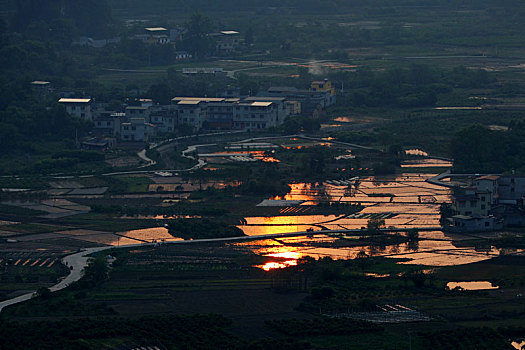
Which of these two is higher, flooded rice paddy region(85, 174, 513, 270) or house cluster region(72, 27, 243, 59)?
house cluster region(72, 27, 243, 59)

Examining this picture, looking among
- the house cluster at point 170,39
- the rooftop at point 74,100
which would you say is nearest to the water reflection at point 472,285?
the rooftop at point 74,100

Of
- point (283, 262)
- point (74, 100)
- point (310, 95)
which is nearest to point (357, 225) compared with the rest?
point (283, 262)

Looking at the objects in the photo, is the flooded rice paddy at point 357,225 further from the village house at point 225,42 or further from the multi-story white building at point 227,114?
the village house at point 225,42

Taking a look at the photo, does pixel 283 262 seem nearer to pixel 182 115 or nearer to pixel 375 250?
pixel 375 250

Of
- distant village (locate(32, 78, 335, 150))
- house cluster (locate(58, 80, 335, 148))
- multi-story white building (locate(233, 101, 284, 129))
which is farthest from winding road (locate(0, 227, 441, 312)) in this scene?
multi-story white building (locate(233, 101, 284, 129))

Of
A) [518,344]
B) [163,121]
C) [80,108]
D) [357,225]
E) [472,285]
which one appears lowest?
[518,344]

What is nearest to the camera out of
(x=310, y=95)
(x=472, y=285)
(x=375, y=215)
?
(x=472, y=285)

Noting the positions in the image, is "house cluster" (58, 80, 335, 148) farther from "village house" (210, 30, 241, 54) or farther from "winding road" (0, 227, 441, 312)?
"village house" (210, 30, 241, 54)

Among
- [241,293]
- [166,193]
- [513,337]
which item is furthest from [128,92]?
[513,337]
